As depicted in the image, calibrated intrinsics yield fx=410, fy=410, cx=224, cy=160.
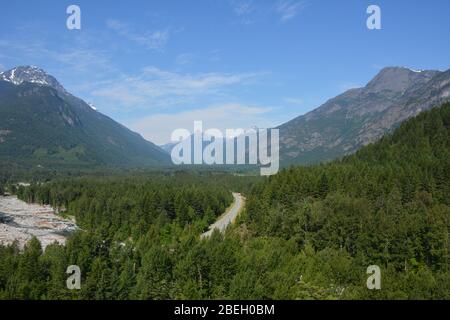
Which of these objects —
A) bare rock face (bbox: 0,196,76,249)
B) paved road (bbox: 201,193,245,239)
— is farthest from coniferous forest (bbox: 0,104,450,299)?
bare rock face (bbox: 0,196,76,249)

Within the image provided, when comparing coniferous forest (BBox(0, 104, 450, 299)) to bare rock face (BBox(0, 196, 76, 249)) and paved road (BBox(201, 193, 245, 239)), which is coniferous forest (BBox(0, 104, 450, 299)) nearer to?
paved road (BBox(201, 193, 245, 239))

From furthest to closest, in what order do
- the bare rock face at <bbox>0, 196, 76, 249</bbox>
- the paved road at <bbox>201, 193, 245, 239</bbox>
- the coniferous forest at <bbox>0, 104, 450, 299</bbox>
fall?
the paved road at <bbox>201, 193, 245, 239</bbox> → the bare rock face at <bbox>0, 196, 76, 249</bbox> → the coniferous forest at <bbox>0, 104, 450, 299</bbox>

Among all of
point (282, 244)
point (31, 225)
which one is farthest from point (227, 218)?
point (31, 225)

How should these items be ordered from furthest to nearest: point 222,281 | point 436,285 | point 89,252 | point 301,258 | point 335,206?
point 335,206
point 301,258
point 89,252
point 222,281
point 436,285

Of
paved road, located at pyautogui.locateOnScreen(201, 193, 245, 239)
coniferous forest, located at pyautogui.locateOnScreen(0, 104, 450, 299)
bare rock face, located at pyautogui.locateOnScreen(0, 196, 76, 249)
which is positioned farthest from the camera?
paved road, located at pyautogui.locateOnScreen(201, 193, 245, 239)

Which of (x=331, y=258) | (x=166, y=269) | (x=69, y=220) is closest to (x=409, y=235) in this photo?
(x=331, y=258)

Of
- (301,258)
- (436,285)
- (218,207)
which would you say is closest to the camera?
(436,285)

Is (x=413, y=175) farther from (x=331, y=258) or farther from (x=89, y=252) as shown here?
(x=89, y=252)
